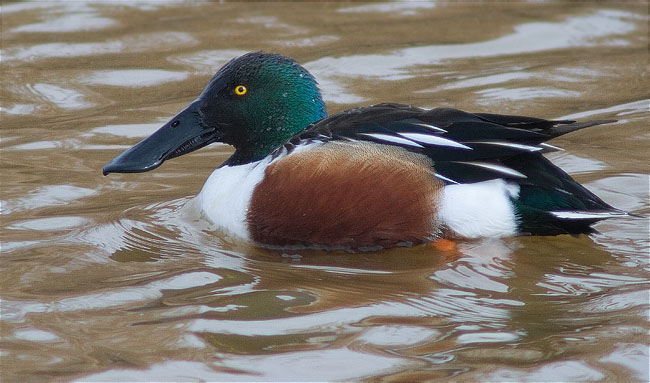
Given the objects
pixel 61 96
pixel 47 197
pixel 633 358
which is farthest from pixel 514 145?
pixel 61 96

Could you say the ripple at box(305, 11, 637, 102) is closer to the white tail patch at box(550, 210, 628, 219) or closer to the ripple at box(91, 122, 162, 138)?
the ripple at box(91, 122, 162, 138)

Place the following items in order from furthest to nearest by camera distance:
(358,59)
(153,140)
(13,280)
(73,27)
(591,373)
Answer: (73,27) < (358,59) < (153,140) < (13,280) < (591,373)

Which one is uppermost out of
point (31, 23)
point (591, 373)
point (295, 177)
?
point (31, 23)

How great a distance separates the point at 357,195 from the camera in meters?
4.64

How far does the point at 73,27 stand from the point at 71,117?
71.5 inches

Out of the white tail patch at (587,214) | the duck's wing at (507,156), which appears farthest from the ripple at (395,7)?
the white tail patch at (587,214)

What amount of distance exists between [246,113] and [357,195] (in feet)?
3.05

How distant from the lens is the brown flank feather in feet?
15.2

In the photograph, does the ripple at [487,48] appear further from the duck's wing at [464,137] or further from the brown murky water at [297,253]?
the duck's wing at [464,137]

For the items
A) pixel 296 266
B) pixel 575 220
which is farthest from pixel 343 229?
pixel 575 220

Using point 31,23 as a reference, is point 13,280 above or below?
below

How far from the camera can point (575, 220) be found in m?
4.64

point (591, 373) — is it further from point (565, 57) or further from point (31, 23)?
point (31, 23)

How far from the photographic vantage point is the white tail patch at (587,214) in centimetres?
457
